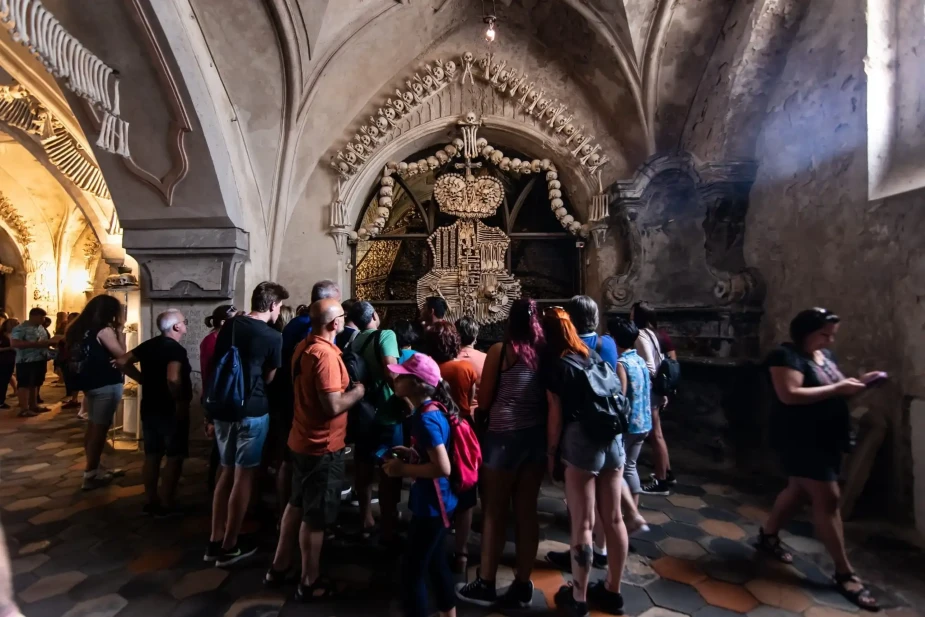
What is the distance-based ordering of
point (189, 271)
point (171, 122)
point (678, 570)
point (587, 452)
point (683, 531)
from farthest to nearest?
point (189, 271)
point (171, 122)
point (683, 531)
point (678, 570)
point (587, 452)

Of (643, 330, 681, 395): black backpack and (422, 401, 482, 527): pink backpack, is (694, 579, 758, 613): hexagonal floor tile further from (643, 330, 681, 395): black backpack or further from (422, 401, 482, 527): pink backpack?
(422, 401, 482, 527): pink backpack

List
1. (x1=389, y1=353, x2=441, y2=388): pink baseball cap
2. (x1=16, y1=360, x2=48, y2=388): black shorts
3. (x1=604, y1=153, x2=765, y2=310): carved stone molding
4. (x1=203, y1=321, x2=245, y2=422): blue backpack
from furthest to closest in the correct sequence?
1. (x1=16, y1=360, x2=48, y2=388): black shorts
2. (x1=604, y1=153, x2=765, y2=310): carved stone molding
3. (x1=203, y1=321, x2=245, y2=422): blue backpack
4. (x1=389, y1=353, x2=441, y2=388): pink baseball cap

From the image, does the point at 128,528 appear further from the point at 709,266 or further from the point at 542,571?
the point at 709,266

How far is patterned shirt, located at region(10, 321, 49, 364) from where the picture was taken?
6113 millimetres

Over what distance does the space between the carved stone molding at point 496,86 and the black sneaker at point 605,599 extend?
4.08m

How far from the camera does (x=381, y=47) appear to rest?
4891mm

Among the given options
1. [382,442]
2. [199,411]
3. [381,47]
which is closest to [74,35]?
[381,47]

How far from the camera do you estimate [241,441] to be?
2.47 m

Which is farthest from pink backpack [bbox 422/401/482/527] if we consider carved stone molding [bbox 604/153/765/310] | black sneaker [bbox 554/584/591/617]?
carved stone molding [bbox 604/153/765/310]

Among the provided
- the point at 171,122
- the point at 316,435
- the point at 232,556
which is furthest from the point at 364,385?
the point at 171,122

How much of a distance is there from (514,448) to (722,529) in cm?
186

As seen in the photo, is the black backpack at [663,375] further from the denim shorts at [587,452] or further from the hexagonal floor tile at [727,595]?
the denim shorts at [587,452]

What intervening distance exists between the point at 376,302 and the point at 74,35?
11.1 ft

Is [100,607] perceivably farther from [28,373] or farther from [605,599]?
[28,373]
